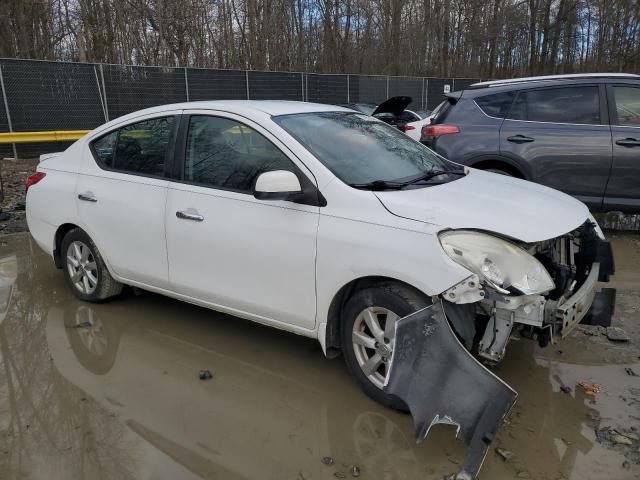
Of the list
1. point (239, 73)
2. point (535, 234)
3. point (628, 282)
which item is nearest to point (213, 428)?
point (535, 234)

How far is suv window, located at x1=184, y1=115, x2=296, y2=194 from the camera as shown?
359 centimetres

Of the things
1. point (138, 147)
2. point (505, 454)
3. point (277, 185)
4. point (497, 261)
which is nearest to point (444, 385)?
point (505, 454)

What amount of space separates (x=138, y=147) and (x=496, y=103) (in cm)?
427

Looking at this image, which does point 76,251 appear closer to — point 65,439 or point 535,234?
point 65,439

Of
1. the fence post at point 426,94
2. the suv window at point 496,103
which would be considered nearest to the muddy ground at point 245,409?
the suv window at point 496,103

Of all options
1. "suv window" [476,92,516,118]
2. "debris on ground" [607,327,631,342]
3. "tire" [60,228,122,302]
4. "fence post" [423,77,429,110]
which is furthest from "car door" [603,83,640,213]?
"fence post" [423,77,429,110]

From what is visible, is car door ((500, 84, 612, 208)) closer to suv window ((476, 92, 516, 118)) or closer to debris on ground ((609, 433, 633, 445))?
suv window ((476, 92, 516, 118))

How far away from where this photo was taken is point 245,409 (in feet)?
10.7

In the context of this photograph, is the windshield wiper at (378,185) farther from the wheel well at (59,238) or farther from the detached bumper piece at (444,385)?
the wheel well at (59,238)

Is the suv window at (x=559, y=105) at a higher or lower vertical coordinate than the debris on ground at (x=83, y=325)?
higher

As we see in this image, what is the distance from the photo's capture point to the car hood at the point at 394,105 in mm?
9336

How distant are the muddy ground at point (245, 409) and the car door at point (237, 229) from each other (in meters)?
0.48

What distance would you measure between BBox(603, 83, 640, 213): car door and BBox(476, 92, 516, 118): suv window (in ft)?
3.54

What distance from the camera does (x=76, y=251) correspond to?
487 cm
